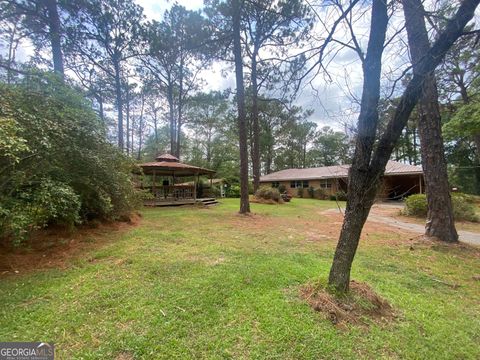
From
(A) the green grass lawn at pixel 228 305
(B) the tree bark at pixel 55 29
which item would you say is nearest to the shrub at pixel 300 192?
(A) the green grass lawn at pixel 228 305

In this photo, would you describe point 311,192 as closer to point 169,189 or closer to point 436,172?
point 169,189

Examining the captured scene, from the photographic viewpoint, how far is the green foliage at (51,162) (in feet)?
11.6

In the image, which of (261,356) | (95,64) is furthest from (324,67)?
(95,64)

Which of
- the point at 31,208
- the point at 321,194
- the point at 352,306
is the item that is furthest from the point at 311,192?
the point at 31,208

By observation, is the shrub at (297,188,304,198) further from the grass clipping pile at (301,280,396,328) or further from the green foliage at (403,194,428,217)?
the grass clipping pile at (301,280,396,328)

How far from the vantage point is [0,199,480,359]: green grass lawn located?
2.08 m

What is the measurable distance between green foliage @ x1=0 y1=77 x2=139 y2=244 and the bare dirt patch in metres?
0.32

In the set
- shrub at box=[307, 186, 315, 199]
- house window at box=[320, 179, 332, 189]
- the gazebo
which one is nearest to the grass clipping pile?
the gazebo

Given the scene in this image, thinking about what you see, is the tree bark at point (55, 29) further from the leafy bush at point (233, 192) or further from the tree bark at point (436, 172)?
the leafy bush at point (233, 192)

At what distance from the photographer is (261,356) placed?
6.44 ft

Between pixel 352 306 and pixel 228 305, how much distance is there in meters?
1.47

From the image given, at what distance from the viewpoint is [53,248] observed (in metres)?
4.71

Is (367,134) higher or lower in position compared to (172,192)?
higher

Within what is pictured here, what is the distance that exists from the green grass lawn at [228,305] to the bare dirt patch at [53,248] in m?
0.28
